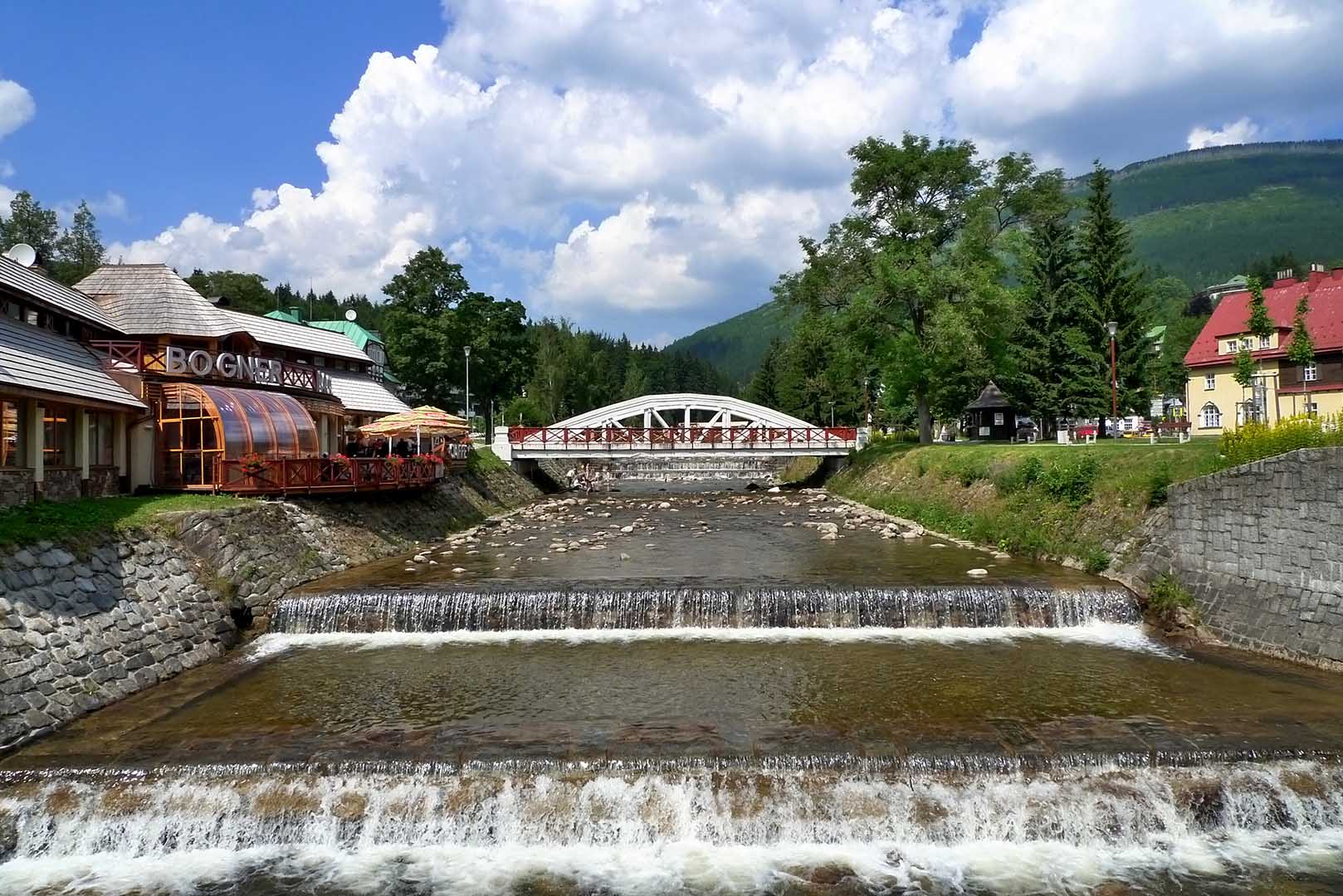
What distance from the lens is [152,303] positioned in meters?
25.9

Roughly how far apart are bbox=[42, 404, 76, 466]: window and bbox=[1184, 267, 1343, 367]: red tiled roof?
1642 inches

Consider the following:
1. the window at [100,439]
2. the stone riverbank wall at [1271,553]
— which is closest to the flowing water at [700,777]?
the stone riverbank wall at [1271,553]

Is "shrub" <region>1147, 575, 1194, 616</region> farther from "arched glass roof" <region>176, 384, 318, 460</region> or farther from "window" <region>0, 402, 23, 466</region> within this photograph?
"window" <region>0, 402, 23, 466</region>

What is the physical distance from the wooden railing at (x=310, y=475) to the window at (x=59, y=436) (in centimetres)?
320

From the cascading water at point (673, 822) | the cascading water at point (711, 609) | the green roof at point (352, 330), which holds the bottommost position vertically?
the cascading water at point (673, 822)

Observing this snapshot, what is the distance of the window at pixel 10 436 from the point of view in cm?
1652

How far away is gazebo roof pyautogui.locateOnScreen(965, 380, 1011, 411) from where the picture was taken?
162 ft

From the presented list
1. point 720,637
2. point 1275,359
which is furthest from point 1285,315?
point 720,637

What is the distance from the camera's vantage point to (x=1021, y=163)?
4000cm

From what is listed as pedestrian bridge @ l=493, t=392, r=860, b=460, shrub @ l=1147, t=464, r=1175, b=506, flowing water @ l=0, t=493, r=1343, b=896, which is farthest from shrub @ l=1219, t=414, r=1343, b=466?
pedestrian bridge @ l=493, t=392, r=860, b=460

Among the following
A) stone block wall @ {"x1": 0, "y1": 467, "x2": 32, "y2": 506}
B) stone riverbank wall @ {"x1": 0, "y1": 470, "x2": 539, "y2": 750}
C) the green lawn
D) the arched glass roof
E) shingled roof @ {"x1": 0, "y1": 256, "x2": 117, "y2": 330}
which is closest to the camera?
stone riverbank wall @ {"x1": 0, "y1": 470, "x2": 539, "y2": 750}

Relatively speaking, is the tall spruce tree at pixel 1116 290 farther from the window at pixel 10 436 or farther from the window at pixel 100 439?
the window at pixel 10 436

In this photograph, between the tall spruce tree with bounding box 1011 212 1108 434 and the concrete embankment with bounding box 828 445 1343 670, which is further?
the tall spruce tree with bounding box 1011 212 1108 434

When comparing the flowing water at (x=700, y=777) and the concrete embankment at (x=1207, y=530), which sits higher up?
the concrete embankment at (x=1207, y=530)
